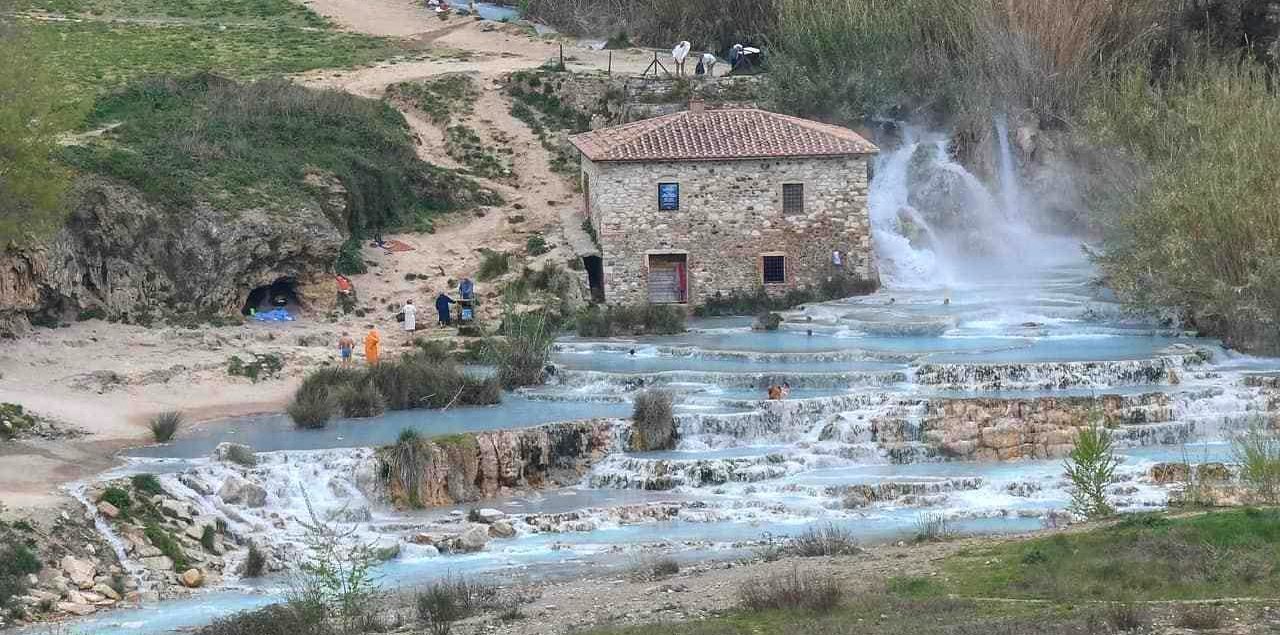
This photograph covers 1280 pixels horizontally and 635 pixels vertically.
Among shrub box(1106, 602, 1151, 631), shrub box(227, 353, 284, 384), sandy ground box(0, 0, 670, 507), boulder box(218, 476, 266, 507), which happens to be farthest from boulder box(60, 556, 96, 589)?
shrub box(1106, 602, 1151, 631)

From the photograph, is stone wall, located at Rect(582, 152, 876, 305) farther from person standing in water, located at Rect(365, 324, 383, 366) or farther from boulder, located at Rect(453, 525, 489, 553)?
boulder, located at Rect(453, 525, 489, 553)

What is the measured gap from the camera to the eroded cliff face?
45531 mm

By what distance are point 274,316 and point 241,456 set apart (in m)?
12.3

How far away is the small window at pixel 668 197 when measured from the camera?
2122 inches

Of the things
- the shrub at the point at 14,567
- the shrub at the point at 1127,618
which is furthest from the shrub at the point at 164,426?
the shrub at the point at 1127,618

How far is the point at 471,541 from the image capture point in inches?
1399

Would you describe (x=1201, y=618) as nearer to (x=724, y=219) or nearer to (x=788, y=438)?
(x=788, y=438)

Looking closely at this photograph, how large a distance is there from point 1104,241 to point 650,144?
11.3 m

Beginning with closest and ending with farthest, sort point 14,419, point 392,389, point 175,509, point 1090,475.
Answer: point 1090,475
point 175,509
point 14,419
point 392,389

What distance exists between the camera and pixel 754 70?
66.4 meters

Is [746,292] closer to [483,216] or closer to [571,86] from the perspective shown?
[483,216]

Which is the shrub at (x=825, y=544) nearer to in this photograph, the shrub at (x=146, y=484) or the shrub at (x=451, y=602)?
the shrub at (x=451, y=602)

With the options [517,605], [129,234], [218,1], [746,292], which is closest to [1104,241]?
[746,292]

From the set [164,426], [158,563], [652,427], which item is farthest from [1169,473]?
[164,426]
